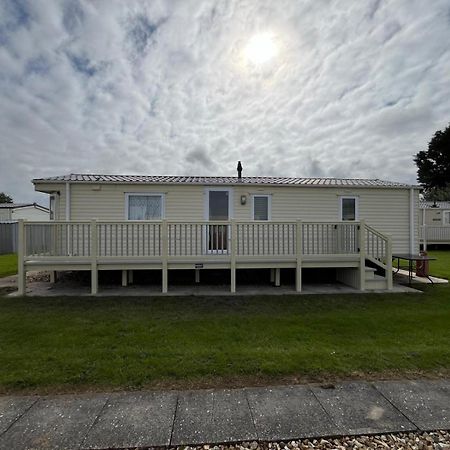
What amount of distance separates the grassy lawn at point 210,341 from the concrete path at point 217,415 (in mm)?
259

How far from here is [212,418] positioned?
2332 millimetres

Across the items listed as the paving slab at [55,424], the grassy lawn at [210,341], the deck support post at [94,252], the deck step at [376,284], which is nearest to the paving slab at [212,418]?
the grassy lawn at [210,341]

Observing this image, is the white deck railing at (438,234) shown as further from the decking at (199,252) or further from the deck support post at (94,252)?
the deck support post at (94,252)

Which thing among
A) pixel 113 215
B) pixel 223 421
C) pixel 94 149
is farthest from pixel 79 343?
pixel 94 149

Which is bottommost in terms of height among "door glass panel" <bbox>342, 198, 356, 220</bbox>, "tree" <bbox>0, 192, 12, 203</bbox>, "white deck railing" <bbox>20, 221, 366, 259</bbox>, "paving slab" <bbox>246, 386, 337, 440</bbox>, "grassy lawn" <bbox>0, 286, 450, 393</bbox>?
"grassy lawn" <bbox>0, 286, 450, 393</bbox>

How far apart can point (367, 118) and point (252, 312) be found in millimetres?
11126

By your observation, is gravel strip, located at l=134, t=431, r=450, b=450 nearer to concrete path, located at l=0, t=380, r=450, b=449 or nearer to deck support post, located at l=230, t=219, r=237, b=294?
concrete path, located at l=0, t=380, r=450, b=449

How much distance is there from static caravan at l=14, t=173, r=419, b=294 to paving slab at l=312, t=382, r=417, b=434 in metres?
4.41

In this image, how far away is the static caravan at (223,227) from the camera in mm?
6973

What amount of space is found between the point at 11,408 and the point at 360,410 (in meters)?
3.19

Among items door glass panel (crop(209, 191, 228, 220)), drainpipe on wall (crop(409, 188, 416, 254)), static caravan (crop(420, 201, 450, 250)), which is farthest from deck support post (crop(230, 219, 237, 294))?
static caravan (crop(420, 201, 450, 250))

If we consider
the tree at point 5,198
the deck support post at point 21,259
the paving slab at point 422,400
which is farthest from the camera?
the tree at point 5,198

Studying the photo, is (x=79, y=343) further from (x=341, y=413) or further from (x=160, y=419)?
(x=341, y=413)

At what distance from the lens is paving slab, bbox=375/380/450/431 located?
7.63ft
